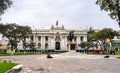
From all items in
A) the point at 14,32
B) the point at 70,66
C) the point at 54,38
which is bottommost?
the point at 70,66

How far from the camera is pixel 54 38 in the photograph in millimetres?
186000

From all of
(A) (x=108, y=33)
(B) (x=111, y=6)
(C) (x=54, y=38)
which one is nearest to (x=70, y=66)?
(B) (x=111, y=6)

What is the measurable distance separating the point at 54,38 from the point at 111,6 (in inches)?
5816

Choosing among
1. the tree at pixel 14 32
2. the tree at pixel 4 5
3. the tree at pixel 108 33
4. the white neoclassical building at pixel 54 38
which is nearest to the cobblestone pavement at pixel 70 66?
the tree at pixel 4 5

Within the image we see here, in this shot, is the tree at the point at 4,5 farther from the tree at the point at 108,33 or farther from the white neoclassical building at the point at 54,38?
the white neoclassical building at the point at 54,38

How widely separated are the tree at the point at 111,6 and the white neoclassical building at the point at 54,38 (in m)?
143

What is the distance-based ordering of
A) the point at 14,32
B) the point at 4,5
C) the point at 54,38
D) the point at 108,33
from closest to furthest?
1. the point at 4,5
2. the point at 14,32
3. the point at 108,33
4. the point at 54,38

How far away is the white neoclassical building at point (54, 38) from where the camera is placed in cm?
18350

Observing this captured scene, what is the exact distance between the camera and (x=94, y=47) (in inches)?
6604

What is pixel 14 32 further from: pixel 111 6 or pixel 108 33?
pixel 111 6

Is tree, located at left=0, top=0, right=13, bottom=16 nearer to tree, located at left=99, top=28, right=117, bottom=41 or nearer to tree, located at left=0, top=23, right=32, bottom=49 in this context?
tree, located at left=0, top=23, right=32, bottom=49

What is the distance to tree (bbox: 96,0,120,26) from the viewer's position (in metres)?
38.5

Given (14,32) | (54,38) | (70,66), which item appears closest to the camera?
(70,66)

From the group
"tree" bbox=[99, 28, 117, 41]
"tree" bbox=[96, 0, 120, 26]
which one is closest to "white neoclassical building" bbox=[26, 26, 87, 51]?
"tree" bbox=[99, 28, 117, 41]
